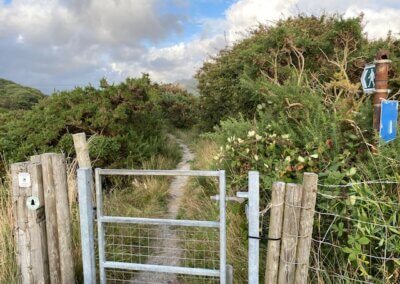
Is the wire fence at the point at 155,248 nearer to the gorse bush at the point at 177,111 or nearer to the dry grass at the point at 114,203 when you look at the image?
the dry grass at the point at 114,203

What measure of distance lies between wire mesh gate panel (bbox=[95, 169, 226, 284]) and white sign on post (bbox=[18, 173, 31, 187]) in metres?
0.64

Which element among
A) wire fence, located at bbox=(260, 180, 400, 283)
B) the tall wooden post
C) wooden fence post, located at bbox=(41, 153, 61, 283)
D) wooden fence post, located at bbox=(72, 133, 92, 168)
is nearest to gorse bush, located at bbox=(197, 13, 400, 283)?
wire fence, located at bbox=(260, 180, 400, 283)

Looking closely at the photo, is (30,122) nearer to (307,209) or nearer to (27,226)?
(27,226)

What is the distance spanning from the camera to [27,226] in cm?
328

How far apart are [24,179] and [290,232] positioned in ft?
7.76

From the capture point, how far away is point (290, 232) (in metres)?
2.72

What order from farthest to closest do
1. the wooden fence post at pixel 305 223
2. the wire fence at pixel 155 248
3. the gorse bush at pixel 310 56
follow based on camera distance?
1. the gorse bush at pixel 310 56
2. the wire fence at pixel 155 248
3. the wooden fence post at pixel 305 223

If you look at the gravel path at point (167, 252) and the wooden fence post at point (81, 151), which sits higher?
the wooden fence post at point (81, 151)

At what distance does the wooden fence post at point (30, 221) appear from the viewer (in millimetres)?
3246

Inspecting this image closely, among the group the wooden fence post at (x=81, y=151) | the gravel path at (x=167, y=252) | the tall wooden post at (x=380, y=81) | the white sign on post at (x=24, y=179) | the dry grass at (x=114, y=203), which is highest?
the tall wooden post at (x=380, y=81)

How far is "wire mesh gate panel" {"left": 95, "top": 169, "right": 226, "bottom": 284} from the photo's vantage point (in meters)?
3.12

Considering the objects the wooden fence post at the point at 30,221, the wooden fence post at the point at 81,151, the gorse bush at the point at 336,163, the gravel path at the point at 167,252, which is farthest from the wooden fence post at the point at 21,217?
the gorse bush at the point at 336,163

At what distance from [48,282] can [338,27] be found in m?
6.12

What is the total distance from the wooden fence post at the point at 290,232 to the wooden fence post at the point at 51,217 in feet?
6.80
